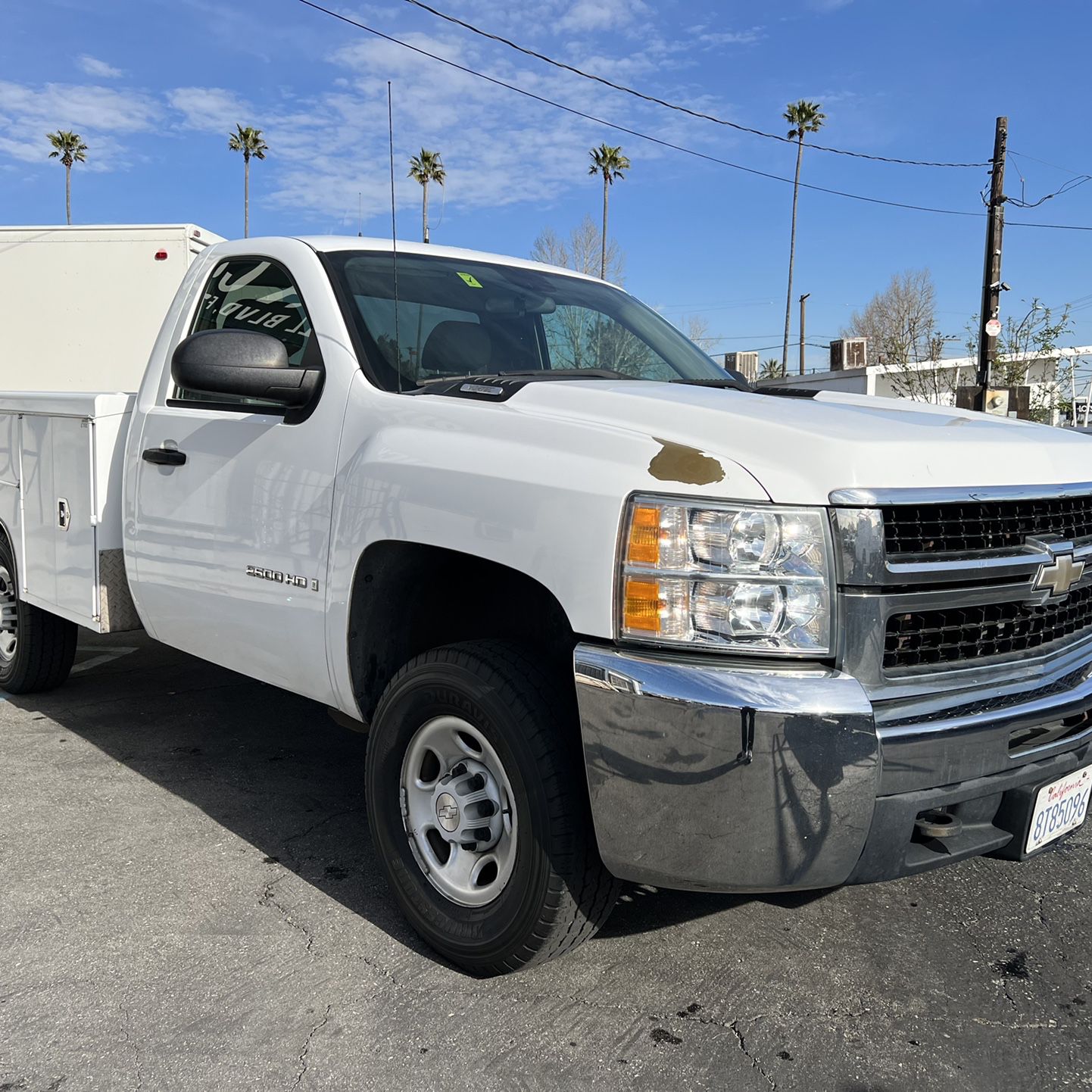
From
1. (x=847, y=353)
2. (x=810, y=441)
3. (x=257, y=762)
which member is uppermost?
(x=847, y=353)

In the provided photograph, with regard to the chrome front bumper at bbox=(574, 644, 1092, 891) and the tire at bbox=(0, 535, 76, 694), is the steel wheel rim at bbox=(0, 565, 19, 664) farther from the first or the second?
the chrome front bumper at bbox=(574, 644, 1092, 891)

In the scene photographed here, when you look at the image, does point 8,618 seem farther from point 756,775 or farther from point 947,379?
point 947,379

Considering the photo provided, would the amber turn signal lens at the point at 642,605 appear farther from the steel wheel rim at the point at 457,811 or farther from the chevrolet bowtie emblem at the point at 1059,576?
the chevrolet bowtie emblem at the point at 1059,576

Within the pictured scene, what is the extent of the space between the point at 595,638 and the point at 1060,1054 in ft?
4.74

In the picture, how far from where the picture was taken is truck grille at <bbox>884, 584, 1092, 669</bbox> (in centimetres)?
232

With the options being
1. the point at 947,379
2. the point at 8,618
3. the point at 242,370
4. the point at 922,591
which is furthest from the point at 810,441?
the point at 947,379

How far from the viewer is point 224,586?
3.59 meters

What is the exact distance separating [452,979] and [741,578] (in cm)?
136

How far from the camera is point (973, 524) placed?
243 centimetres

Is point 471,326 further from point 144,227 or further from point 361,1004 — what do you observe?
point 144,227

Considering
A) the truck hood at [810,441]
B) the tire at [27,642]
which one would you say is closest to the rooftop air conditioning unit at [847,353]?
the tire at [27,642]

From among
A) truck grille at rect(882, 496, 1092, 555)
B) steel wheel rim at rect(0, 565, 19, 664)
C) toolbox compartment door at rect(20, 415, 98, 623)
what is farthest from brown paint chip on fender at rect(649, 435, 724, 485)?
steel wheel rim at rect(0, 565, 19, 664)

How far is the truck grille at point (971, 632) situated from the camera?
2318 millimetres

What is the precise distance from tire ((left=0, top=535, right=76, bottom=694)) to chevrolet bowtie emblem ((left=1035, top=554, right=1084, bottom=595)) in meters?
4.38
